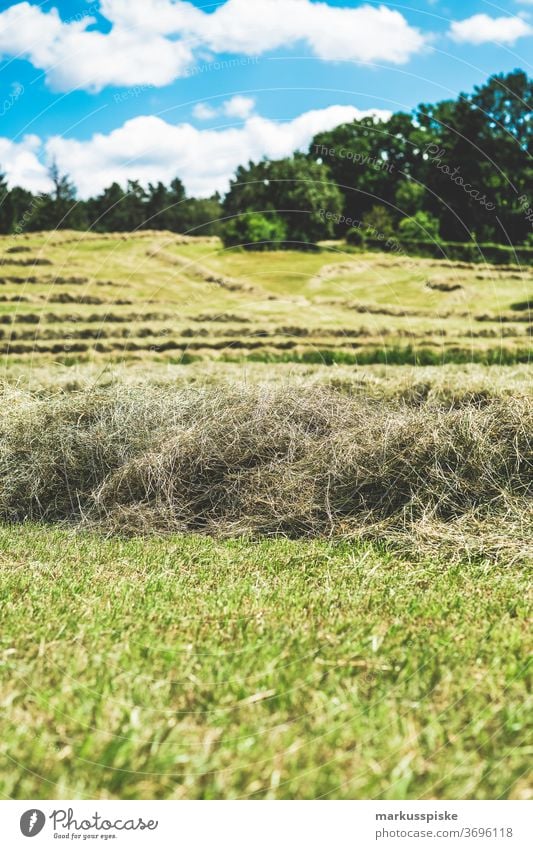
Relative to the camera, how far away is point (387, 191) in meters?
26.0

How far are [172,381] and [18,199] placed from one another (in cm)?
2127

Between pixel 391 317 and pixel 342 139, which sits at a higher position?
pixel 342 139

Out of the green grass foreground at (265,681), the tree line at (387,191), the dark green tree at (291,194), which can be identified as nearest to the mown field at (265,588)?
the green grass foreground at (265,681)

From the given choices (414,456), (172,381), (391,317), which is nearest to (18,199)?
(391,317)

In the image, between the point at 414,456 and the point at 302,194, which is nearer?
the point at 414,456

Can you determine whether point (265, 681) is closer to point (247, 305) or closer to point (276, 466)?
point (276, 466)

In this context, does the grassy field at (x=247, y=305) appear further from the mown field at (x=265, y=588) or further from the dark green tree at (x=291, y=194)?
the mown field at (x=265, y=588)

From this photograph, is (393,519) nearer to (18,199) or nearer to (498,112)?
(498,112)

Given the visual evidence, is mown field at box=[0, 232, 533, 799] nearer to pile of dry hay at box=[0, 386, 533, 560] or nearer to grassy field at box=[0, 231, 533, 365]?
pile of dry hay at box=[0, 386, 533, 560]

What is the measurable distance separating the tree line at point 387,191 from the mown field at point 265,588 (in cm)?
1079

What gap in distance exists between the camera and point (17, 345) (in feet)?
57.3

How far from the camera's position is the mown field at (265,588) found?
2.72 meters

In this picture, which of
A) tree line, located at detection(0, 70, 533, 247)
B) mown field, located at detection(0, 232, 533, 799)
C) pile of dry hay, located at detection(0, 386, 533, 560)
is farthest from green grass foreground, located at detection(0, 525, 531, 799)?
tree line, located at detection(0, 70, 533, 247)
